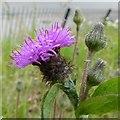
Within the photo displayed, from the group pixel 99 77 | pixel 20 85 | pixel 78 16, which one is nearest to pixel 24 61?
pixel 99 77

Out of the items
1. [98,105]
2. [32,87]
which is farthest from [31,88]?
[98,105]

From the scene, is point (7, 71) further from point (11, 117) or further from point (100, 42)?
point (100, 42)

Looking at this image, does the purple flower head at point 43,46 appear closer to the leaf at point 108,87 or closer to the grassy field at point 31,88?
the leaf at point 108,87

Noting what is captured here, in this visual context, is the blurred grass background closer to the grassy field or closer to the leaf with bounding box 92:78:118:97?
the grassy field

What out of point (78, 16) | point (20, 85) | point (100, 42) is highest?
point (78, 16)

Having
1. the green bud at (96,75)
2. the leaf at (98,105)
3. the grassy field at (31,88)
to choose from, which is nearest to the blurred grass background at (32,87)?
the grassy field at (31,88)
